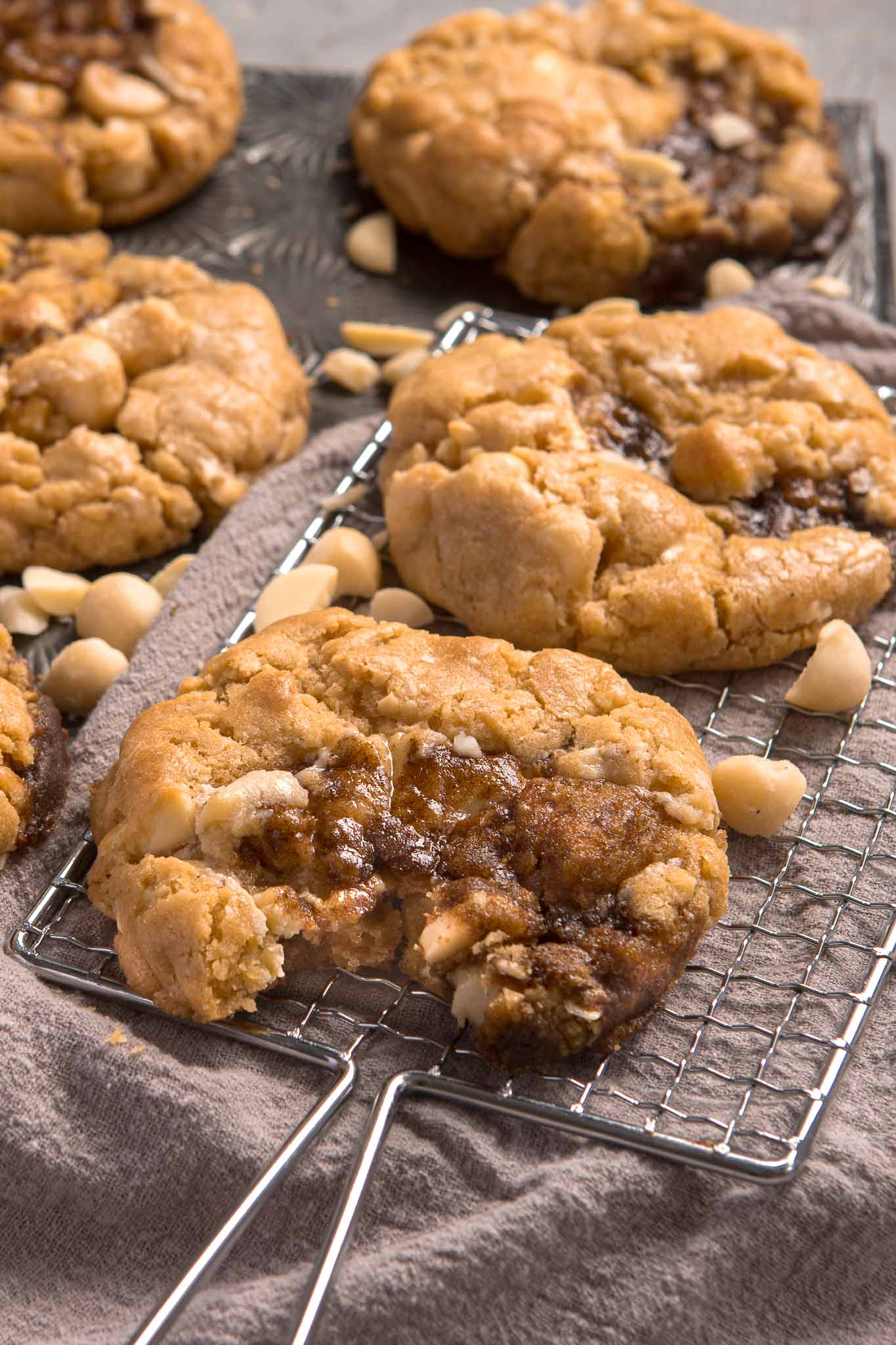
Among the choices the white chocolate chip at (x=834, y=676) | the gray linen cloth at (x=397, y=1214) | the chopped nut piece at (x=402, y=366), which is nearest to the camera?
the gray linen cloth at (x=397, y=1214)

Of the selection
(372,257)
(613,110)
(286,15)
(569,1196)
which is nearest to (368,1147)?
(569,1196)

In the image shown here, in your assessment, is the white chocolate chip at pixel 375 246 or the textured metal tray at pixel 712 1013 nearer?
the textured metal tray at pixel 712 1013

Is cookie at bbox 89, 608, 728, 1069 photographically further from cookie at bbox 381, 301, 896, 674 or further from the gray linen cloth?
cookie at bbox 381, 301, 896, 674

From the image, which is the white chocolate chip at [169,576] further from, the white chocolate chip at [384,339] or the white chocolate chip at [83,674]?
the white chocolate chip at [384,339]

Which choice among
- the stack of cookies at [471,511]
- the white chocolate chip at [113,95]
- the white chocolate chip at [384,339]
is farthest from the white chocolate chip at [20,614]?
the white chocolate chip at [113,95]

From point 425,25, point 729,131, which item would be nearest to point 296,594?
point 729,131

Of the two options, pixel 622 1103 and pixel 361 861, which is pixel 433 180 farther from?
pixel 622 1103

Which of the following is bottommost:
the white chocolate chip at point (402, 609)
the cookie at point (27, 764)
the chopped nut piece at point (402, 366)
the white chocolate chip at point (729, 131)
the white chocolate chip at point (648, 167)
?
the cookie at point (27, 764)
